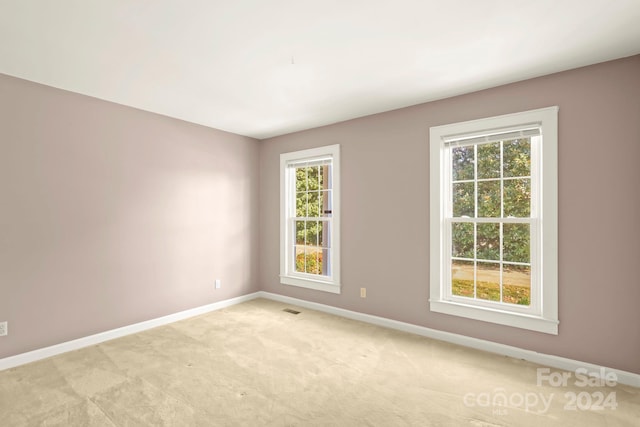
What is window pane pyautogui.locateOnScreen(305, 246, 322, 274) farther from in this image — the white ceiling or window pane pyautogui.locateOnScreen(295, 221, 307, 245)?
the white ceiling

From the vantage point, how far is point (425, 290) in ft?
11.0

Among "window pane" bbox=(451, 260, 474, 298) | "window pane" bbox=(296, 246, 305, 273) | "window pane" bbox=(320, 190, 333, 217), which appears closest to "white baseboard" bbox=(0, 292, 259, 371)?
"window pane" bbox=(296, 246, 305, 273)

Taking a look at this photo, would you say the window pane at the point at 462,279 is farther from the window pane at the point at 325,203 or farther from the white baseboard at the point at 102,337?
the white baseboard at the point at 102,337

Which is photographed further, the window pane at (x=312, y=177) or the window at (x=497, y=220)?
the window pane at (x=312, y=177)

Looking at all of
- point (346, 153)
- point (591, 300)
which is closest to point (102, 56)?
point (346, 153)

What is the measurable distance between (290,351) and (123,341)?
175 centimetres

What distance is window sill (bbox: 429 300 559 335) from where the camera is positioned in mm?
2678

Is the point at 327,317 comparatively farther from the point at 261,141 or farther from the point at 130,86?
the point at 130,86

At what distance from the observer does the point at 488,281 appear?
3.08 metres

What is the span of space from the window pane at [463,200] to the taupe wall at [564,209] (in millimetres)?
300

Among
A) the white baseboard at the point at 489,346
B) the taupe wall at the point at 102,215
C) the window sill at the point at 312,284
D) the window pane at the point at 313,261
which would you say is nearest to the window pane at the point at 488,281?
the white baseboard at the point at 489,346

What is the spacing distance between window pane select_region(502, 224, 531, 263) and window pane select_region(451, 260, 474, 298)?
1.18 feet

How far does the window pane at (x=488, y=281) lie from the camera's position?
3031mm

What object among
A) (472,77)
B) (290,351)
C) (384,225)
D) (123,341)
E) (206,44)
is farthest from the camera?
(384,225)
